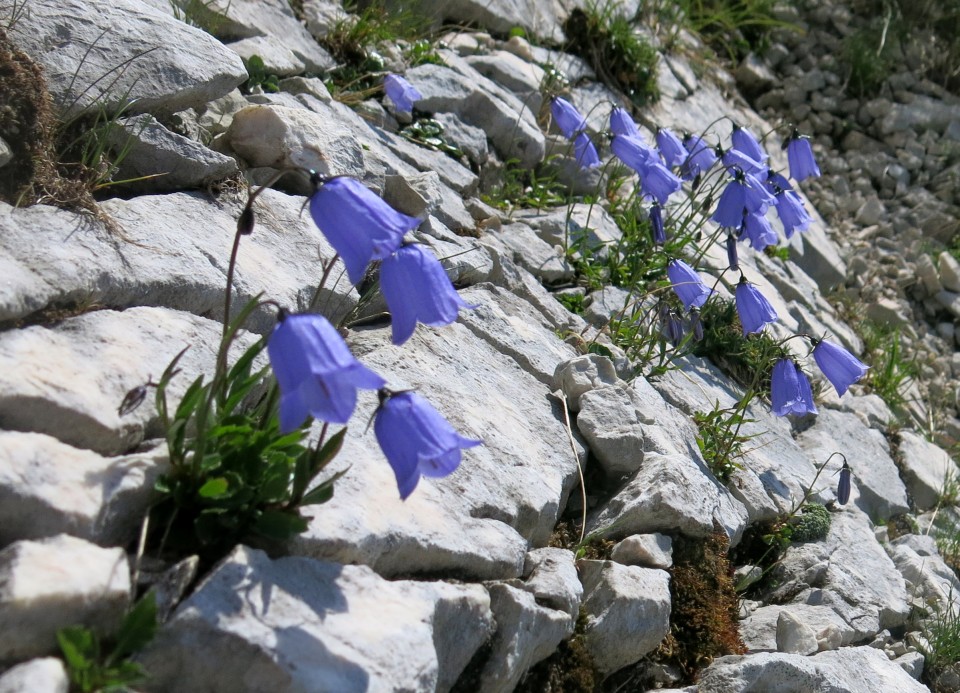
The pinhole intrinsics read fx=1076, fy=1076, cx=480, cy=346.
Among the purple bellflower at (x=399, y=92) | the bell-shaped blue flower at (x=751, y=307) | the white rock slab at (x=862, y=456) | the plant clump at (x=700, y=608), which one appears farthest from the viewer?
the purple bellflower at (x=399, y=92)

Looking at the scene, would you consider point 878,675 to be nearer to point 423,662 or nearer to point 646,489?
point 646,489

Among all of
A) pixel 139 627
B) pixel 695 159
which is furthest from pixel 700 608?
pixel 695 159

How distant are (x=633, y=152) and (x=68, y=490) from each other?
12.1 feet

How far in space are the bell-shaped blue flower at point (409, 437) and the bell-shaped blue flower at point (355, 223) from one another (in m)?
0.32

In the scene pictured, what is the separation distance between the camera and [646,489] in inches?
142

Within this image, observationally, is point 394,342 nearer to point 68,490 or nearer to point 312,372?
point 312,372

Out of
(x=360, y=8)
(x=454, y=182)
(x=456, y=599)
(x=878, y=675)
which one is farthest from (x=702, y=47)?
(x=456, y=599)

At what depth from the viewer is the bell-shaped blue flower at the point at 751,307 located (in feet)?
14.8

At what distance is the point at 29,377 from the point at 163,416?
327 mm

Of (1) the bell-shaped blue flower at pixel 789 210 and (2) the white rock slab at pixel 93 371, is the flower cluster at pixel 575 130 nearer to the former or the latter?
(1) the bell-shaped blue flower at pixel 789 210

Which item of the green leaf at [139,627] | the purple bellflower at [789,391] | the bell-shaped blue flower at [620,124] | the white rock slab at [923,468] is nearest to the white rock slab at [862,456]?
the white rock slab at [923,468]

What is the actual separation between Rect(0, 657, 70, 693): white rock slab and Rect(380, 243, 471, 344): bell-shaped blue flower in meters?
1.01

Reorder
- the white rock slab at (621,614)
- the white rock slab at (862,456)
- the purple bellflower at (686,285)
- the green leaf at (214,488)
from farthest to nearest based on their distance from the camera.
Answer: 1. the white rock slab at (862,456)
2. the purple bellflower at (686,285)
3. the white rock slab at (621,614)
4. the green leaf at (214,488)

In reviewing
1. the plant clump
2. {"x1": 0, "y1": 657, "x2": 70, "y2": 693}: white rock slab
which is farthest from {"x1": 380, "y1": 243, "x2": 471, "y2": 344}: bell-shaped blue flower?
the plant clump
